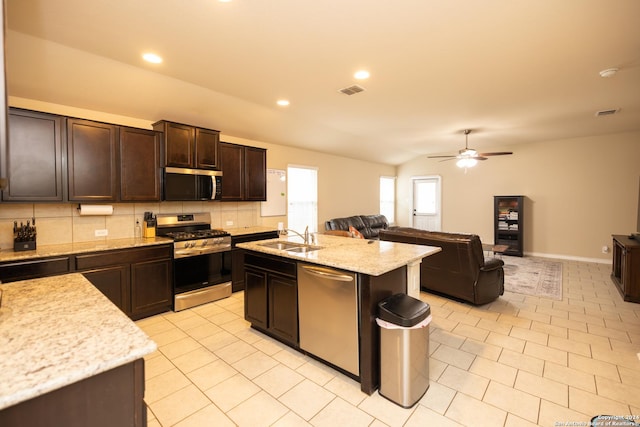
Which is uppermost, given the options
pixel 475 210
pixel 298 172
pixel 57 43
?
pixel 57 43

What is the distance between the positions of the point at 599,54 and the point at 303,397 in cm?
422

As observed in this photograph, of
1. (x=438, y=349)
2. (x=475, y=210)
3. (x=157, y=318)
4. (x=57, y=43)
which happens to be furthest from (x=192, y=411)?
(x=475, y=210)

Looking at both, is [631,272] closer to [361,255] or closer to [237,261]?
[361,255]

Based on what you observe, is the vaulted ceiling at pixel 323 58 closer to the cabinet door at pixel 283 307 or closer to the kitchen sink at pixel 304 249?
the kitchen sink at pixel 304 249

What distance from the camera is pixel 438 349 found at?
9.41ft

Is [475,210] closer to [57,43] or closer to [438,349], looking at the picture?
[438,349]

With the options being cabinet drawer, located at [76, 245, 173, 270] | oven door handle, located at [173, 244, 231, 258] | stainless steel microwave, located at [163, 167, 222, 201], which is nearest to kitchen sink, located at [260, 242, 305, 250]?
oven door handle, located at [173, 244, 231, 258]

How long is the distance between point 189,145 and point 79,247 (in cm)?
180

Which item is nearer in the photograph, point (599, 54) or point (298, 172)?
point (599, 54)

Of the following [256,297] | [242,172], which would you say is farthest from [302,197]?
[256,297]

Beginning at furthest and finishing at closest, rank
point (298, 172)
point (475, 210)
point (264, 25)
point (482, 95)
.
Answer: point (475, 210) → point (298, 172) → point (482, 95) → point (264, 25)

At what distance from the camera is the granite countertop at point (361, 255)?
2203mm

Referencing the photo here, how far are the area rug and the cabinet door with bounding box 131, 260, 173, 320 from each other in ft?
16.7

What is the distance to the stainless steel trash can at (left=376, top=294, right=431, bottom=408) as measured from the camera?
2.06 m
